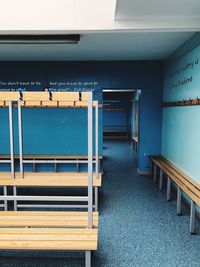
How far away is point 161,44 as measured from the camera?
4.30 meters

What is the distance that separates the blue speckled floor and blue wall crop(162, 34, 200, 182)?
2.59 ft

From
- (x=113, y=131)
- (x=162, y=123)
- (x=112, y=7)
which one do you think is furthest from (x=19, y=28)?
(x=113, y=131)

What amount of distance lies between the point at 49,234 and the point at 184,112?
307cm

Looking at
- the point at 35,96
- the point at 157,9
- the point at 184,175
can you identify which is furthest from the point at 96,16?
the point at 184,175

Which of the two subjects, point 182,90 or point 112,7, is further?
point 182,90

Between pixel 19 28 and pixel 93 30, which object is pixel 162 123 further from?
pixel 19 28

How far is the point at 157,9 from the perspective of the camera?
2.74 metres

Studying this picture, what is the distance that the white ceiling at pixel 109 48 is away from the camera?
12.5ft

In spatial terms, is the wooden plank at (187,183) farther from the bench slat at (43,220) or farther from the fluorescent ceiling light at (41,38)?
the fluorescent ceiling light at (41,38)

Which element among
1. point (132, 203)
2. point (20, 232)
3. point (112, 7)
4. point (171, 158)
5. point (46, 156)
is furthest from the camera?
point (46, 156)

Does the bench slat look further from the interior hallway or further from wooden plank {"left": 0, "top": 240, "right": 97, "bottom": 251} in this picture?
the interior hallway

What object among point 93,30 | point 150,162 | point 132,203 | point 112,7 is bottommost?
point 132,203

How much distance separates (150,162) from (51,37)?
3.81 meters

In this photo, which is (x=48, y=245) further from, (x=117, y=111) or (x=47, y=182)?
(x=117, y=111)
